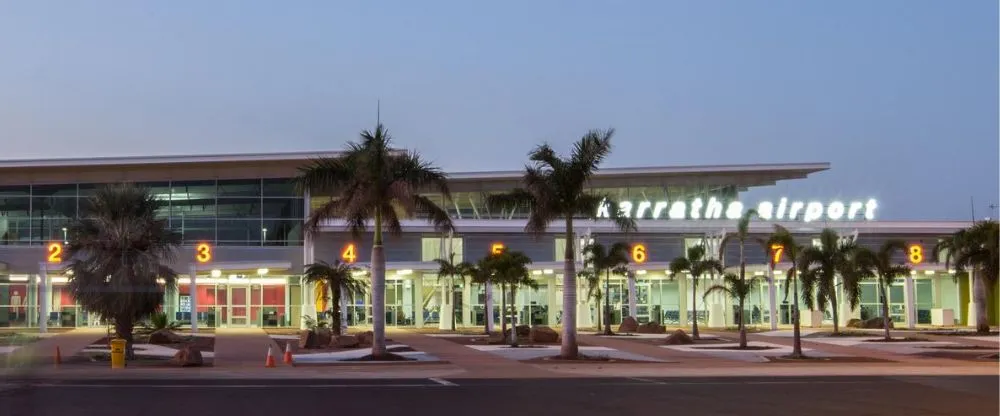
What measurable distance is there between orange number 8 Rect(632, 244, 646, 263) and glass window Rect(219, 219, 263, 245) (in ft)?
65.7

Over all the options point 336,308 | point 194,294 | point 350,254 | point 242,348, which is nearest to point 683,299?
point 350,254

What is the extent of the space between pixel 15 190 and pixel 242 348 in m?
26.3

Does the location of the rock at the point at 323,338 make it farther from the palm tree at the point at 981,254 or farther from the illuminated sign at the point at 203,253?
the palm tree at the point at 981,254

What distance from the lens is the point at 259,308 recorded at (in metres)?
59.0

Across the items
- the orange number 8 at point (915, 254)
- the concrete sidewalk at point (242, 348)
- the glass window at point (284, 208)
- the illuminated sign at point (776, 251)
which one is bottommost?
the concrete sidewalk at point (242, 348)

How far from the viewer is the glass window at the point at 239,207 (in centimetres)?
5816

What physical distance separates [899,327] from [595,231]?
55.9ft

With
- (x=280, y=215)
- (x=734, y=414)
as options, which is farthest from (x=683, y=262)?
(x=734, y=414)

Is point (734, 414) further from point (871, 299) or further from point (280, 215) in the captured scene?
point (871, 299)

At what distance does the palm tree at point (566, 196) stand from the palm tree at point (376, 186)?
7.91 ft

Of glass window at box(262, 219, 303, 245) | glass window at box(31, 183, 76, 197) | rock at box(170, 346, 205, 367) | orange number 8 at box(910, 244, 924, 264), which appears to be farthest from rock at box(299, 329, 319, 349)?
orange number 8 at box(910, 244, 924, 264)

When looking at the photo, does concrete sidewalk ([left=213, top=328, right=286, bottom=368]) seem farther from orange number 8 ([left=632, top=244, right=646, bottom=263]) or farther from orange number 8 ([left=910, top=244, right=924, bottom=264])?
orange number 8 ([left=910, top=244, right=924, bottom=264])

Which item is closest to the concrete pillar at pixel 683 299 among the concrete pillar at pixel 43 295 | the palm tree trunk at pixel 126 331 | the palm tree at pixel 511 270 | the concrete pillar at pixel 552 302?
the concrete pillar at pixel 552 302

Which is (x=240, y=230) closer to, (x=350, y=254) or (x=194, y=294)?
(x=194, y=294)
